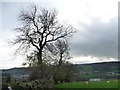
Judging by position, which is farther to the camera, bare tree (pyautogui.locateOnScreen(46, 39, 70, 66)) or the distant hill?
the distant hill

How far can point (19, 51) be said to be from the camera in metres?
30.1

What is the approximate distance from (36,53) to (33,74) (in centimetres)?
314

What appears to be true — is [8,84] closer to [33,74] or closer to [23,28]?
[33,74]

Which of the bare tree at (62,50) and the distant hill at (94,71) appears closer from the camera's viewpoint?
the bare tree at (62,50)

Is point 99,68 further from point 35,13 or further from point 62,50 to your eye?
point 35,13

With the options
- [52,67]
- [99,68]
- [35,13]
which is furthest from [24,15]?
[99,68]

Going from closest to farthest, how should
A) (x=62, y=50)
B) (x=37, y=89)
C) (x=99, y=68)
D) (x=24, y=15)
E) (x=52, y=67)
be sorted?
(x=37, y=89), (x=52, y=67), (x=24, y=15), (x=62, y=50), (x=99, y=68)

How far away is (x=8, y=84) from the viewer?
833 inches

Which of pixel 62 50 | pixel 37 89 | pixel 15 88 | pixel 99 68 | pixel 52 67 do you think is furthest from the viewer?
pixel 99 68

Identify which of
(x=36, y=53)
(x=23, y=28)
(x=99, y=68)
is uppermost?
(x=23, y=28)

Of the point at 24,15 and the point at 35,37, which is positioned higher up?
the point at 24,15

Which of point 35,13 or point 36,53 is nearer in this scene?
point 36,53

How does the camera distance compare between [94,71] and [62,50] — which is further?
[94,71]

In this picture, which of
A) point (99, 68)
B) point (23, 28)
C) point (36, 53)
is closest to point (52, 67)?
point (36, 53)
